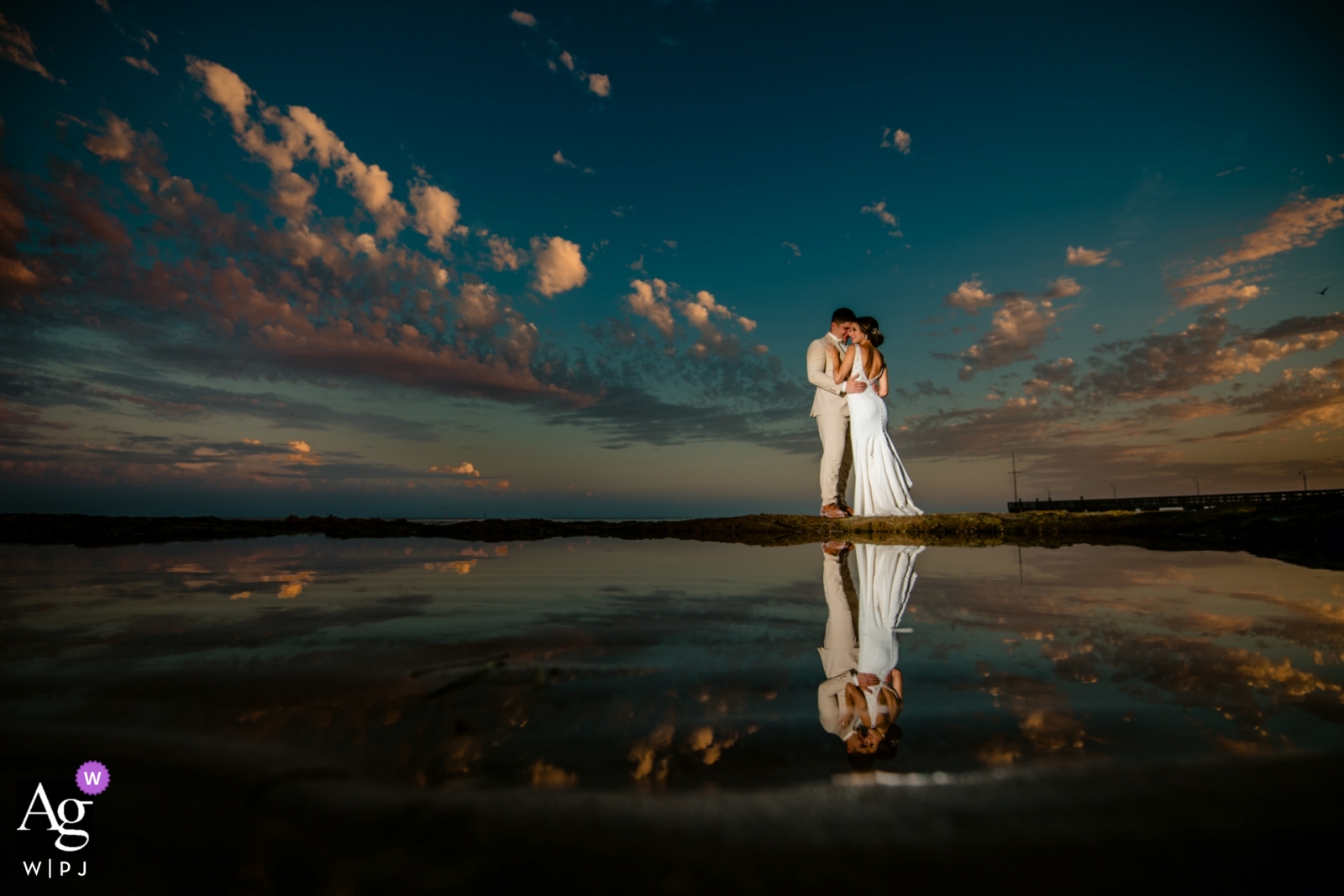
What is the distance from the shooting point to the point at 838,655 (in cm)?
171

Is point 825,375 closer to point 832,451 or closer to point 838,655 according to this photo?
point 832,451

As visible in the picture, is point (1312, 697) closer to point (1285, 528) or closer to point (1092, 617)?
point (1092, 617)

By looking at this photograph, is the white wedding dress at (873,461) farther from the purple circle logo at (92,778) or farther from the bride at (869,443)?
the purple circle logo at (92,778)

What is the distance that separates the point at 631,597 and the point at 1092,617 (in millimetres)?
2064

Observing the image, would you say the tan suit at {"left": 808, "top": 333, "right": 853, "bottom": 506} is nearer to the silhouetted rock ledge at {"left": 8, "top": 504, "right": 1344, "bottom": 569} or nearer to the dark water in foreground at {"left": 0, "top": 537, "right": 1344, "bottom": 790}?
the silhouetted rock ledge at {"left": 8, "top": 504, "right": 1344, "bottom": 569}

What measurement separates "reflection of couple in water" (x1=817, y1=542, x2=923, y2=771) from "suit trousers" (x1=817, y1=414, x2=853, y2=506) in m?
6.78

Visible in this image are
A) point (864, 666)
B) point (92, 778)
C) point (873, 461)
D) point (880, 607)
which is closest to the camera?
point (92, 778)

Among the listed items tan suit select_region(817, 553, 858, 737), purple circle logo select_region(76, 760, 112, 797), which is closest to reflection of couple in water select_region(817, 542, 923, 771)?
tan suit select_region(817, 553, 858, 737)

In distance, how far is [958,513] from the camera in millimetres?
7945

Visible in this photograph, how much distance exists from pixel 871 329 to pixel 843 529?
4.08 metres

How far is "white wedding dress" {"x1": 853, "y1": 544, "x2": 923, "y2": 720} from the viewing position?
160 centimetres

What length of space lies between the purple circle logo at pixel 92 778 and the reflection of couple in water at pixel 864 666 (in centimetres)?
129

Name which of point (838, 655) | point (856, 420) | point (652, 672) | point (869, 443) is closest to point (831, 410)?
point (856, 420)

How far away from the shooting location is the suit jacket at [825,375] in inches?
392
